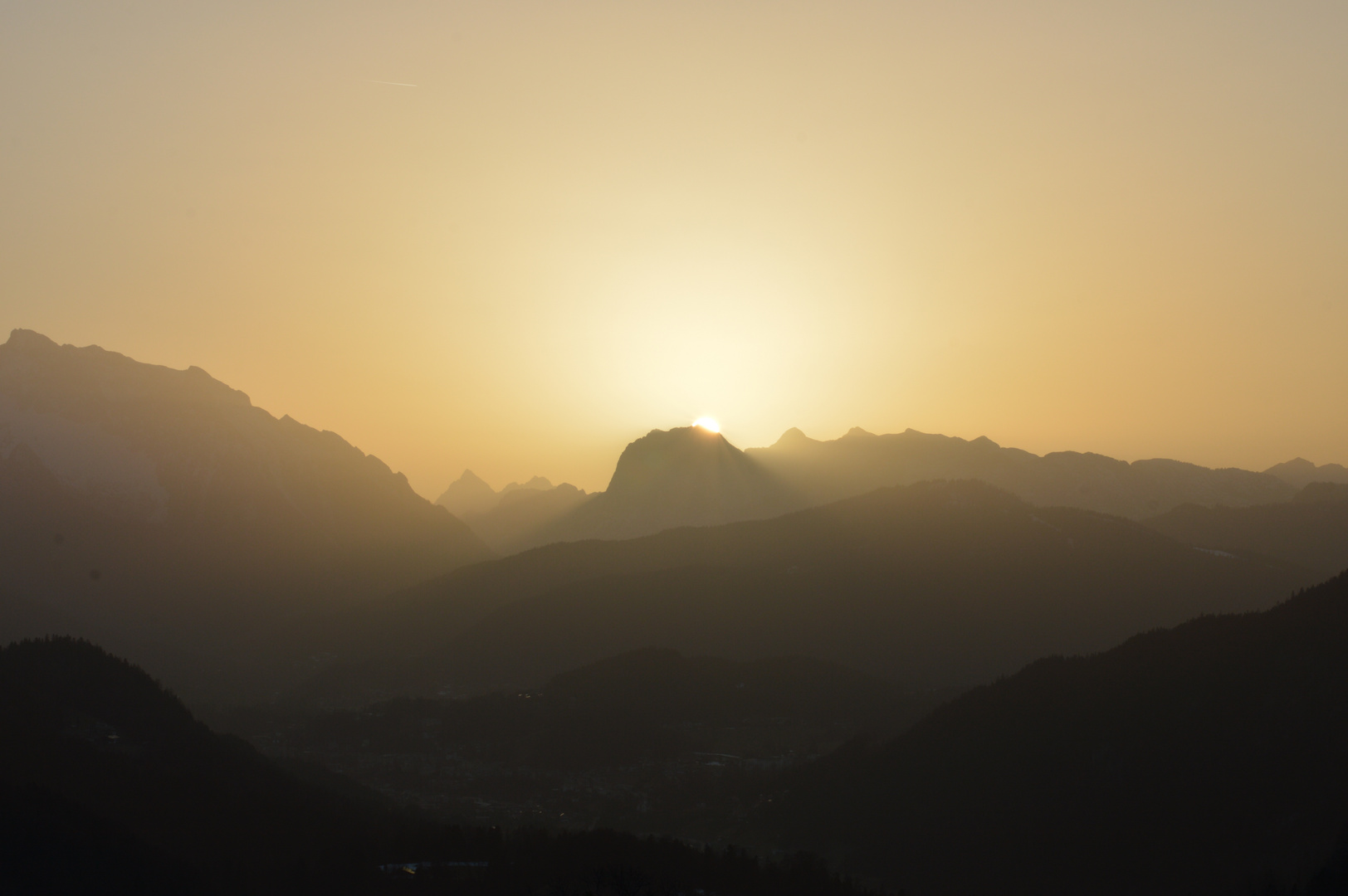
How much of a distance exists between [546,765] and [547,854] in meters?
48.1

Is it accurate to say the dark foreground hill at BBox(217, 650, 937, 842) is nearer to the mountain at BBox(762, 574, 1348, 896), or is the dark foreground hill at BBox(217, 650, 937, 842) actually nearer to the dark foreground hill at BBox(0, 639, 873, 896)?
the mountain at BBox(762, 574, 1348, 896)

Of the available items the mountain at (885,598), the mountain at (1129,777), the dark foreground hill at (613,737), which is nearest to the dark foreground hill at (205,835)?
the mountain at (1129,777)

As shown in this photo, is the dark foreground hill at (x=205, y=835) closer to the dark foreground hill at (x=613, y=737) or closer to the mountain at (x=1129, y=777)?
the mountain at (x=1129, y=777)

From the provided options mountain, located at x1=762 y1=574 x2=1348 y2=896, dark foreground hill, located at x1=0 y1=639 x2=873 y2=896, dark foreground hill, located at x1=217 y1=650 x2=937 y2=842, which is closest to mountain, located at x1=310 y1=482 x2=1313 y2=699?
dark foreground hill, located at x1=217 y1=650 x2=937 y2=842

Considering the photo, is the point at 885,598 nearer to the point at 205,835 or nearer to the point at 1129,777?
the point at 1129,777

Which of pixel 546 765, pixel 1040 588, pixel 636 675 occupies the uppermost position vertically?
pixel 1040 588

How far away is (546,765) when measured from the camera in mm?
86875

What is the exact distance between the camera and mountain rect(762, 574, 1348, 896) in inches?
1591

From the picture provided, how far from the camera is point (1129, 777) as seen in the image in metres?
49.1

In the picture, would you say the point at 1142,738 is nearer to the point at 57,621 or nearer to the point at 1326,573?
the point at 1326,573

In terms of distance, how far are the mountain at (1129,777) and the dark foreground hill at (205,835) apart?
12531 mm

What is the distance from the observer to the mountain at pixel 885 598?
130750 mm

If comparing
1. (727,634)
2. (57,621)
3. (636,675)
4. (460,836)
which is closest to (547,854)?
(460,836)

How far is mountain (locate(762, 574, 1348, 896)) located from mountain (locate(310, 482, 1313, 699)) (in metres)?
57.3
